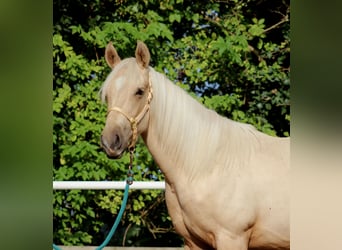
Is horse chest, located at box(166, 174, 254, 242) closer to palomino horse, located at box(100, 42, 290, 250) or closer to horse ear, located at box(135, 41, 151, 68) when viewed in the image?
palomino horse, located at box(100, 42, 290, 250)

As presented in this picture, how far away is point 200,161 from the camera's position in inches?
68.0

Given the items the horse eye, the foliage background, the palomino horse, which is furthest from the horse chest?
the foliage background

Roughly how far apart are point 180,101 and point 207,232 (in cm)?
44

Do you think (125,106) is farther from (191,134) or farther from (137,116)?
(191,134)

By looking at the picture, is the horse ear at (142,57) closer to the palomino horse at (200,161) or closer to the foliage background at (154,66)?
the palomino horse at (200,161)

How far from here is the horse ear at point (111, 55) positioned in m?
1.97

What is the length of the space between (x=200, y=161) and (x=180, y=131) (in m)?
0.12

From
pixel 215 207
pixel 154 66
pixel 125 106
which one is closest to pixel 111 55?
pixel 125 106

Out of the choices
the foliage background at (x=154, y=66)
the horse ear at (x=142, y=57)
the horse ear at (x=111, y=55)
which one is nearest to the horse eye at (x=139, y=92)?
the horse ear at (x=142, y=57)

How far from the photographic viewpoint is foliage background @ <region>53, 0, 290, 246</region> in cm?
307
